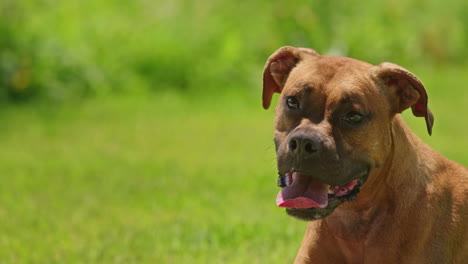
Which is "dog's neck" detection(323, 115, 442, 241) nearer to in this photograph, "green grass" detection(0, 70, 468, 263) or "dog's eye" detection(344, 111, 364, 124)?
"dog's eye" detection(344, 111, 364, 124)

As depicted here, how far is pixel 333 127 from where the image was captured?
185 inches

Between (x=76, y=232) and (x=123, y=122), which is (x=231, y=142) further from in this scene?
(x=76, y=232)

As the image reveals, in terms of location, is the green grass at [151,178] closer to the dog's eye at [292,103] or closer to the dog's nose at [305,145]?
the dog's eye at [292,103]

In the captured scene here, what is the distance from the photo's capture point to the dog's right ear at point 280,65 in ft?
17.4

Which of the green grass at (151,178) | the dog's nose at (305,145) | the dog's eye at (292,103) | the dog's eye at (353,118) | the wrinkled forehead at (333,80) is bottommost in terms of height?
the green grass at (151,178)

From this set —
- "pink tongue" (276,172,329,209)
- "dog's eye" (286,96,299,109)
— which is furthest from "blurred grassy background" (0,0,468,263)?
"dog's eye" (286,96,299,109)

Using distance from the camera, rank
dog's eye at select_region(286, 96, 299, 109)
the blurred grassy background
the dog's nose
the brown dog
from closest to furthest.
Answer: the dog's nose
the brown dog
dog's eye at select_region(286, 96, 299, 109)
the blurred grassy background

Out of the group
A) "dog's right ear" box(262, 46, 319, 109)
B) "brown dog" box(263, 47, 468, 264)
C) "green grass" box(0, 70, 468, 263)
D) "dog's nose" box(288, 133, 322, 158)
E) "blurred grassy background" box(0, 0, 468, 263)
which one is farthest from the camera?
"blurred grassy background" box(0, 0, 468, 263)

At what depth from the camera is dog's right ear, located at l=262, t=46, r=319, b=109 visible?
17.4ft

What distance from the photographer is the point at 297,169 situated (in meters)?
4.68

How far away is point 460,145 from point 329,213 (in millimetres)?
6783

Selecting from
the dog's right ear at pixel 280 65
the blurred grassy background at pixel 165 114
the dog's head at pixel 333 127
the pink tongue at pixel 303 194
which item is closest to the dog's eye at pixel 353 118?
the dog's head at pixel 333 127

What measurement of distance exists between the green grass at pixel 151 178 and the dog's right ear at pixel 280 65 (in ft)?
5.06

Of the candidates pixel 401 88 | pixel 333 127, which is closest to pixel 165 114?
pixel 401 88
